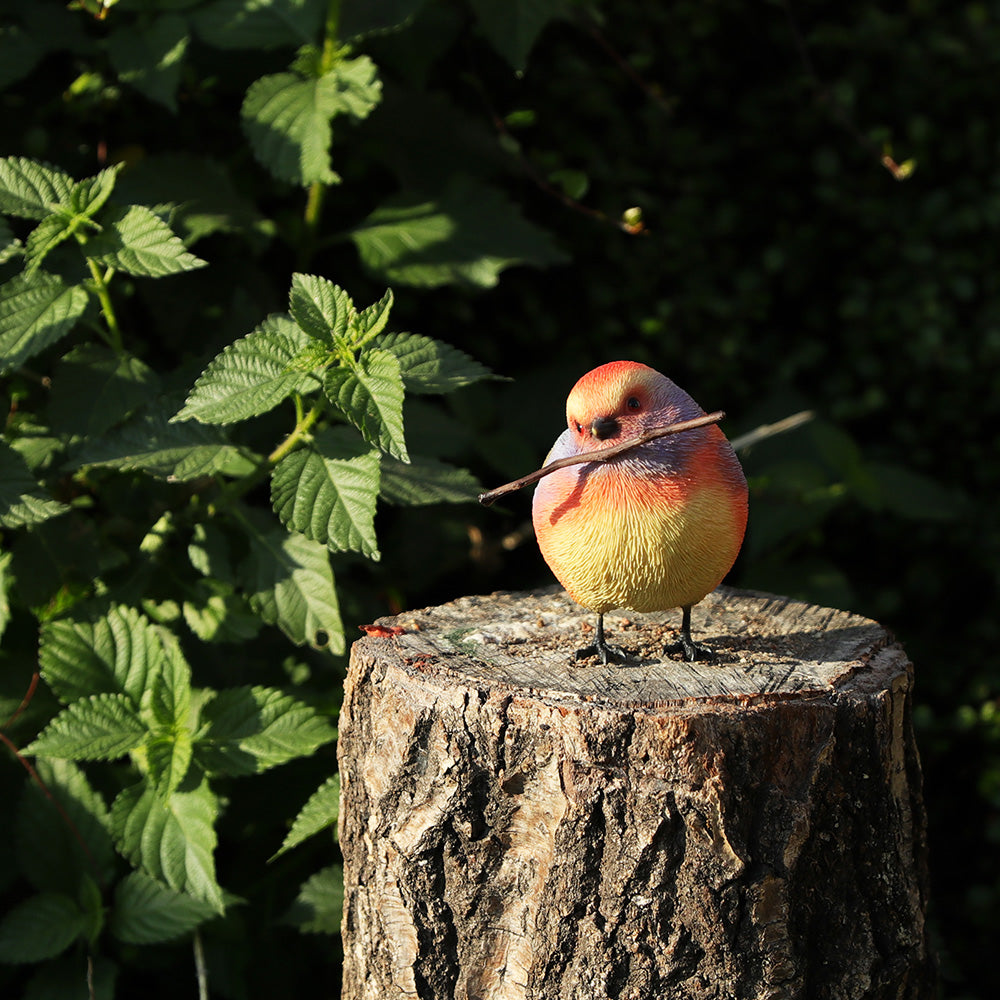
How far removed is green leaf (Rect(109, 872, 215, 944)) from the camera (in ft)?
6.96

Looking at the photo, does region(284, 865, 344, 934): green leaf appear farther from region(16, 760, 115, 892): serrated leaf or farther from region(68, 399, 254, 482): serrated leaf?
region(68, 399, 254, 482): serrated leaf

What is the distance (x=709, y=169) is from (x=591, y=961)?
2503mm

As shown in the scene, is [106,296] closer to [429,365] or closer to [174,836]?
[429,365]

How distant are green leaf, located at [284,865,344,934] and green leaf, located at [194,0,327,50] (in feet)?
5.79

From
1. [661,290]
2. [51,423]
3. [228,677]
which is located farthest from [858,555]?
[51,423]

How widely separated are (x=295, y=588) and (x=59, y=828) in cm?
80

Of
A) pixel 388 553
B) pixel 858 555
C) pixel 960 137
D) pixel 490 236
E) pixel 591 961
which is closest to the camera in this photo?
pixel 591 961

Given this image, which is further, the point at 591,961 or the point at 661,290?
the point at 661,290

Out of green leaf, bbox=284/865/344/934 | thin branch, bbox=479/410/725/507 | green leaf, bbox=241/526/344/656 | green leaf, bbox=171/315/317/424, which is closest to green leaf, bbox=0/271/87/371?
green leaf, bbox=171/315/317/424

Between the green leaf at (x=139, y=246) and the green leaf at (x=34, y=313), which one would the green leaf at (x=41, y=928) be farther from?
the green leaf at (x=139, y=246)

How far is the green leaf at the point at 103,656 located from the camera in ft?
6.80

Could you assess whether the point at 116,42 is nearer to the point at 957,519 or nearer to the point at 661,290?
the point at 661,290

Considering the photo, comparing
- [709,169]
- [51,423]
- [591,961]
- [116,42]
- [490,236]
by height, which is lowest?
[591,961]

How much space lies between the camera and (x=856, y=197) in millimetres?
3303
